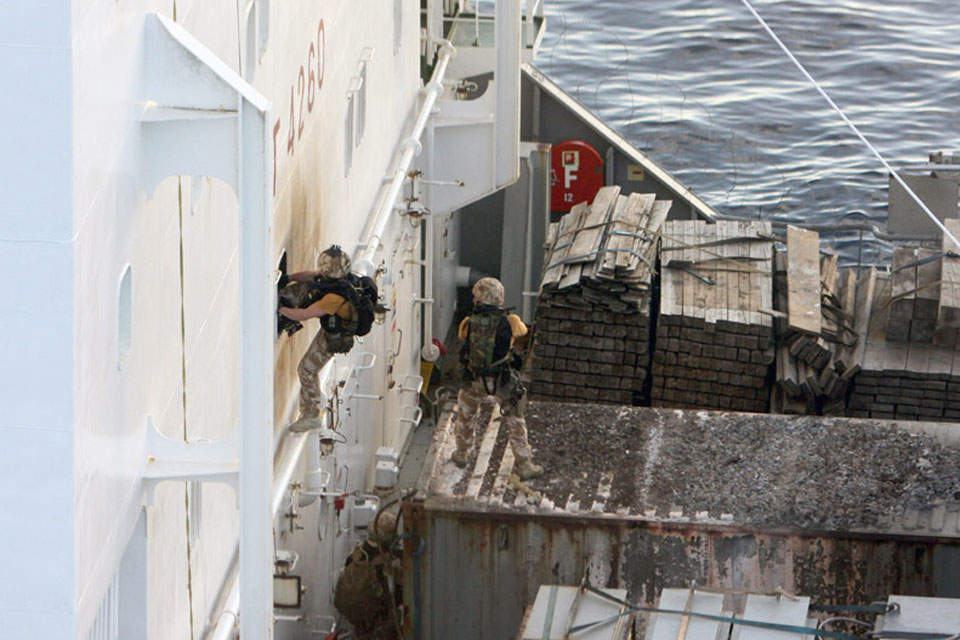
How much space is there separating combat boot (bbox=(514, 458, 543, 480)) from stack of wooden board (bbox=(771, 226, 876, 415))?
3728 millimetres

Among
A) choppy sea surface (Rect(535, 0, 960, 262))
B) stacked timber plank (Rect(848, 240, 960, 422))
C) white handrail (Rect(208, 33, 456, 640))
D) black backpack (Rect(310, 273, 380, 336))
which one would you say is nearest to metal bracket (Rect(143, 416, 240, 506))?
white handrail (Rect(208, 33, 456, 640))

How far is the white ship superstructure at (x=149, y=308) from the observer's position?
4.43m

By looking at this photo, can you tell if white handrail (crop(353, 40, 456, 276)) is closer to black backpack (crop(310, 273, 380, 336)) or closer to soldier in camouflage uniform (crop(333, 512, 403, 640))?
black backpack (crop(310, 273, 380, 336))

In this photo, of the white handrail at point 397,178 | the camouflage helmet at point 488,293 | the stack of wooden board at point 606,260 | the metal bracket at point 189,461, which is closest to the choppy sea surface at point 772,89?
the stack of wooden board at point 606,260

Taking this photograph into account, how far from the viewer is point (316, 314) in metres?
8.34

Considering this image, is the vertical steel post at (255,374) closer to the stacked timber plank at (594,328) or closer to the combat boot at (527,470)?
the combat boot at (527,470)

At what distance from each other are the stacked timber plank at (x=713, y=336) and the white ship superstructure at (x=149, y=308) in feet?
16.7

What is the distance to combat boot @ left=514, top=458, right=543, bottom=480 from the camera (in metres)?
10.2

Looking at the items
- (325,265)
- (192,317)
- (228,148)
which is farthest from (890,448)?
(228,148)

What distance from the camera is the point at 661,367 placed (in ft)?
43.7

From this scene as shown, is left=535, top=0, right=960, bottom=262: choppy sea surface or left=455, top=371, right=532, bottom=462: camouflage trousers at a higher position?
left=535, top=0, right=960, bottom=262: choppy sea surface

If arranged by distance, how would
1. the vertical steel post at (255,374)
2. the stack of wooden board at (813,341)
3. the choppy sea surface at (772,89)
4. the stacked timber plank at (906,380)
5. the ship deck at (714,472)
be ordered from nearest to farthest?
the vertical steel post at (255,374) < the ship deck at (714,472) < the stacked timber plank at (906,380) < the stack of wooden board at (813,341) < the choppy sea surface at (772,89)

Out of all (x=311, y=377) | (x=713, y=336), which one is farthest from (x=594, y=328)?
(x=311, y=377)

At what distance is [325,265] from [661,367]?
5558mm
